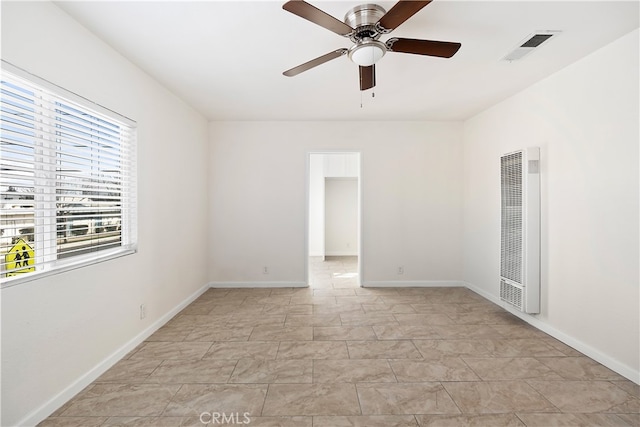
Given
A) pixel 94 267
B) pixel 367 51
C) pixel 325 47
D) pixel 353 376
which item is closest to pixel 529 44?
pixel 367 51

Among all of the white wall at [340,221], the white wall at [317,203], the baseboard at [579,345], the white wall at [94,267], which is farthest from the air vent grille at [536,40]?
the white wall at [340,221]

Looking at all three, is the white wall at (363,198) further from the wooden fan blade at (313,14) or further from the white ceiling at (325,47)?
the wooden fan blade at (313,14)

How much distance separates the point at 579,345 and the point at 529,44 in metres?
2.61

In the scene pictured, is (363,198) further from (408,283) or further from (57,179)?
(57,179)

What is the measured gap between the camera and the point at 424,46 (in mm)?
1992

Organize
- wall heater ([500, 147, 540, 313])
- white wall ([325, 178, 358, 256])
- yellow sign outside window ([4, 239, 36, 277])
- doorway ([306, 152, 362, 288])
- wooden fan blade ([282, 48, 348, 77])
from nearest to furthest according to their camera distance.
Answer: yellow sign outside window ([4, 239, 36, 277]) → wooden fan blade ([282, 48, 348, 77]) → wall heater ([500, 147, 540, 313]) → doorway ([306, 152, 362, 288]) → white wall ([325, 178, 358, 256])

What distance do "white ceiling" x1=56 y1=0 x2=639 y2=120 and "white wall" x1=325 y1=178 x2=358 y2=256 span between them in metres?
4.19

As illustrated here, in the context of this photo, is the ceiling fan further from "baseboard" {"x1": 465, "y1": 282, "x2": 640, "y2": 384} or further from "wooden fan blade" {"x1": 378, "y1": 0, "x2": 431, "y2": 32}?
"baseboard" {"x1": 465, "y1": 282, "x2": 640, "y2": 384}

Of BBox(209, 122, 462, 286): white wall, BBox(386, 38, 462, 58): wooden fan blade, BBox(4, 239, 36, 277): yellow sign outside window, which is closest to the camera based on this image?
BBox(4, 239, 36, 277): yellow sign outside window

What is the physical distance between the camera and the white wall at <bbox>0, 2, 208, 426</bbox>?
1.70 metres

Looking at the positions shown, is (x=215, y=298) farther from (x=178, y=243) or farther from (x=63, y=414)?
(x=63, y=414)

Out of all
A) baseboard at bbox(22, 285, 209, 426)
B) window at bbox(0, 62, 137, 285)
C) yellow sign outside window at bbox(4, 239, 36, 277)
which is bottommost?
baseboard at bbox(22, 285, 209, 426)

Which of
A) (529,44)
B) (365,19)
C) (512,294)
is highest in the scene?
(529,44)

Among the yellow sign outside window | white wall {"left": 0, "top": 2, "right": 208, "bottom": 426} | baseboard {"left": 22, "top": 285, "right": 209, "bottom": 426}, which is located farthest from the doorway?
the yellow sign outside window
